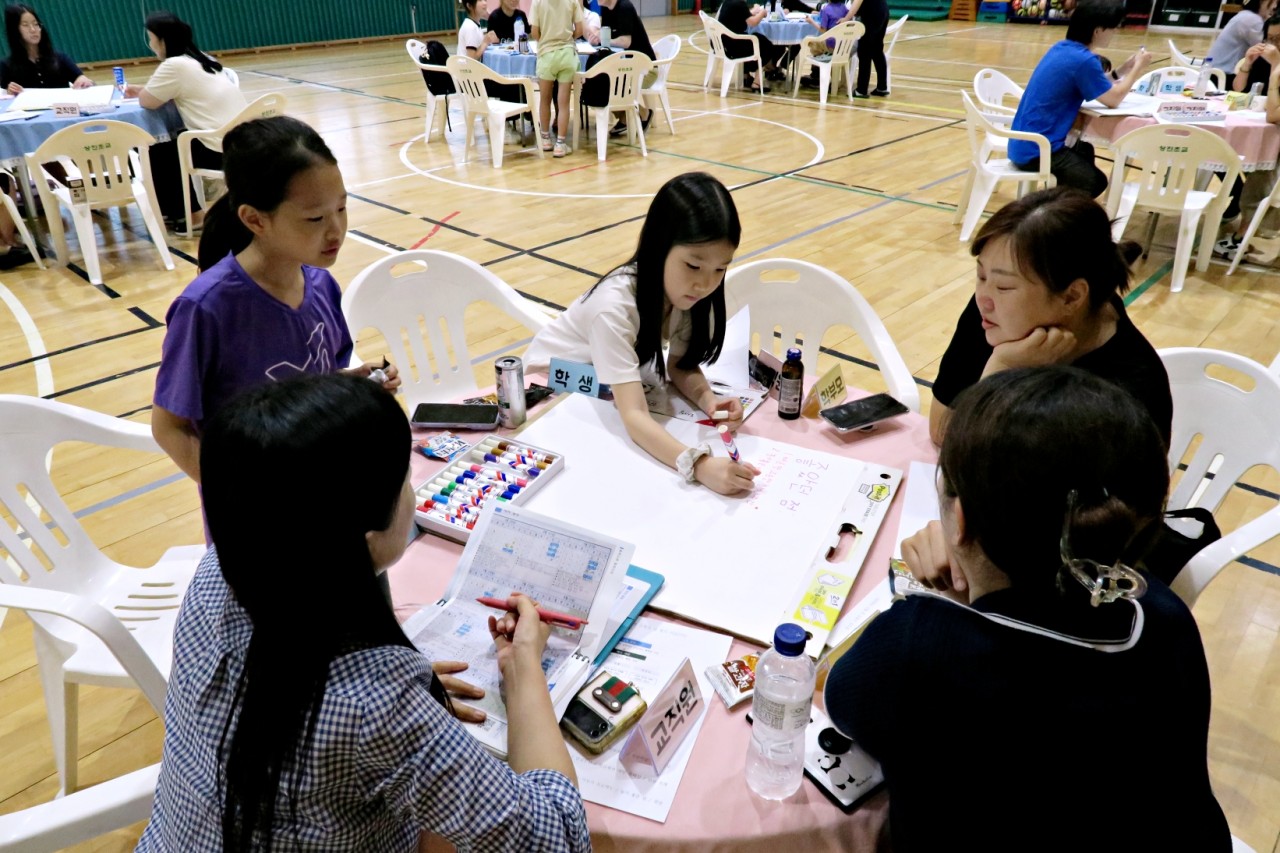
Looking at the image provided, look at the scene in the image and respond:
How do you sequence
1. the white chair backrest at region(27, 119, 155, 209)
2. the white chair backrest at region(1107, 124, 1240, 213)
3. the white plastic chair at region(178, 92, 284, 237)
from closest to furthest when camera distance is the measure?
the white chair backrest at region(1107, 124, 1240, 213) < the white chair backrest at region(27, 119, 155, 209) < the white plastic chair at region(178, 92, 284, 237)

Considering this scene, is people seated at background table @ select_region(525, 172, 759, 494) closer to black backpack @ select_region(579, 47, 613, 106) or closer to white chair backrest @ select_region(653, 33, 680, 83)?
black backpack @ select_region(579, 47, 613, 106)

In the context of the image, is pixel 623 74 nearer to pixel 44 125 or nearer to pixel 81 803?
pixel 44 125

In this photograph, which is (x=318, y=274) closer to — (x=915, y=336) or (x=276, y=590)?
(x=276, y=590)

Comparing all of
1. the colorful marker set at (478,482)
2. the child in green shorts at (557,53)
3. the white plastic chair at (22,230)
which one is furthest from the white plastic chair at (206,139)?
the colorful marker set at (478,482)

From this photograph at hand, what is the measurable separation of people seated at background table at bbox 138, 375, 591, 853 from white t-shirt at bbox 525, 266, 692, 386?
3.07 feet

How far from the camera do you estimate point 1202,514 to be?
4.81 ft

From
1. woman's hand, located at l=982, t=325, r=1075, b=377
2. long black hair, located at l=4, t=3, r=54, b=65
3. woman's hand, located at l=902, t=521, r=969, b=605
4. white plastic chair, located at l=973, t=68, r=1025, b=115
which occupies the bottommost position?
woman's hand, located at l=902, t=521, r=969, b=605

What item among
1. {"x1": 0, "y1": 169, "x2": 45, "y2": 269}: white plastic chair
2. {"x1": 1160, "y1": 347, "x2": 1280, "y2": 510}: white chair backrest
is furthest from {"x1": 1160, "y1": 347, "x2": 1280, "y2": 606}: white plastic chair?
{"x1": 0, "y1": 169, "x2": 45, "y2": 269}: white plastic chair

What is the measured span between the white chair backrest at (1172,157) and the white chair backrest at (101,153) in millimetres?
5527

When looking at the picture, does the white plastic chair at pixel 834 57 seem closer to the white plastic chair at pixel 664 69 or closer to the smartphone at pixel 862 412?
the white plastic chair at pixel 664 69

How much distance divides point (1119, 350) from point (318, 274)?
1.74 metres

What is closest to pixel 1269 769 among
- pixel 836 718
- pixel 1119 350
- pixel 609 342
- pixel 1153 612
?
pixel 1119 350

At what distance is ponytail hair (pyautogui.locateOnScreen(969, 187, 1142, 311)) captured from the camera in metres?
1.57

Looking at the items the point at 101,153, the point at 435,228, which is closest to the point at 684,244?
the point at 435,228
